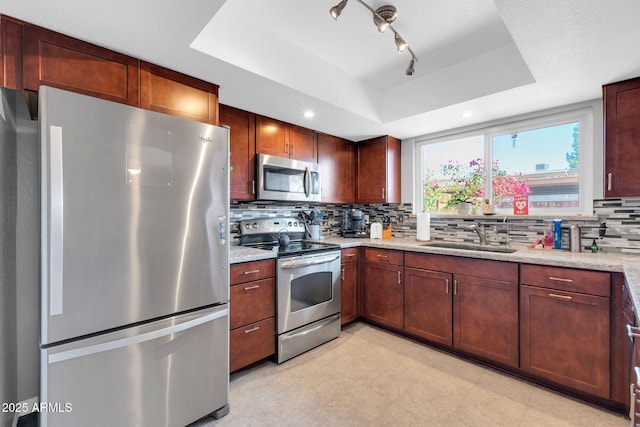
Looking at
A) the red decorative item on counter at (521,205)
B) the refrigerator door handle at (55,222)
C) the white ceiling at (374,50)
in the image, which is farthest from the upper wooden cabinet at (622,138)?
the refrigerator door handle at (55,222)

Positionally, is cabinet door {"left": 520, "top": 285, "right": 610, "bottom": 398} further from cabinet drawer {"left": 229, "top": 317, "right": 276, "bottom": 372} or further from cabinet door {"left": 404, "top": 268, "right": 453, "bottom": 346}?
cabinet drawer {"left": 229, "top": 317, "right": 276, "bottom": 372}

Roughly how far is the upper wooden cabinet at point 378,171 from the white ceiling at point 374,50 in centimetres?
59

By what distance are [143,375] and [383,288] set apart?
2175mm

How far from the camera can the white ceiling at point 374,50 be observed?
53.5 inches

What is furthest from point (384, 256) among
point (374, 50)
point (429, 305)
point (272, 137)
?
point (374, 50)

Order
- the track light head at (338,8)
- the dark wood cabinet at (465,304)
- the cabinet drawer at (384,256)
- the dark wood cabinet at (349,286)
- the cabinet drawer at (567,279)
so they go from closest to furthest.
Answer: the track light head at (338,8) < the cabinet drawer at (567,279) < the dark wood cabinet at (465,304) < the cabinet drawer at (384,256) < the dark wood cabinet at (349,286)

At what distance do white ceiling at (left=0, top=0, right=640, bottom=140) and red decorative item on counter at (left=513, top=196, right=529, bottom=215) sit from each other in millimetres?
809

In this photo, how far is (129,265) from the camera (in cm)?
140

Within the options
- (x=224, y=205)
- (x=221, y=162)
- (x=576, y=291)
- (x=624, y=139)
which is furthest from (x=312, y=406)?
(x=624, y=139)

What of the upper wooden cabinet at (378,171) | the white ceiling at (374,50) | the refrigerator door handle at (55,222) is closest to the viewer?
the refrigerator door handle at (55,222)

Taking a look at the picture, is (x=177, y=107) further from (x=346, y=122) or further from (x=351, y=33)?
(x=346, y=122)

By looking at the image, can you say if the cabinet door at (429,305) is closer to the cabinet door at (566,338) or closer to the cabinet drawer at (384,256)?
the cabinet drawer at (384,256)

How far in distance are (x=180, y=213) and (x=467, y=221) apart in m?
2.79

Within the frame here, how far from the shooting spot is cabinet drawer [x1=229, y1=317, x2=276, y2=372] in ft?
6.90
